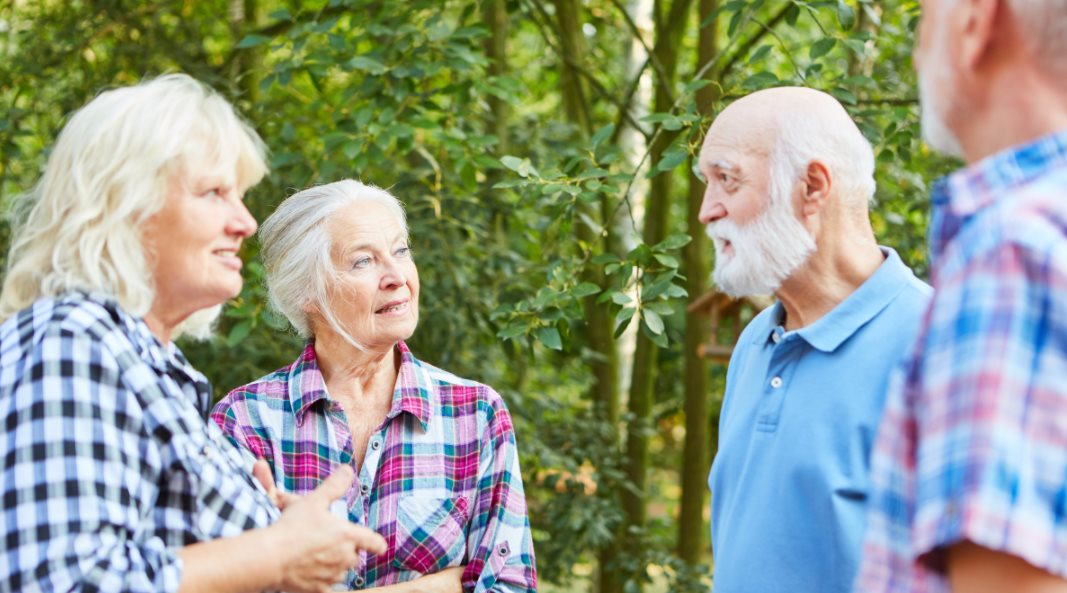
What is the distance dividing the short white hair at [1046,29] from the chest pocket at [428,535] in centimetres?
162

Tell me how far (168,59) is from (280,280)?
2979mm

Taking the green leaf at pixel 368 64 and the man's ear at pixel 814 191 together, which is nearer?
the man's ear at pixel 814 191

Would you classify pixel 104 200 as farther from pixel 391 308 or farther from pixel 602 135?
pixel 602 135

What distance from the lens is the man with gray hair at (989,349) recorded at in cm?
95

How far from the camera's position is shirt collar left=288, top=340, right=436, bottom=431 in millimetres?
2396

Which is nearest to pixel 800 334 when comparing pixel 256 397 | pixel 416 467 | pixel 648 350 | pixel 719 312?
pixel 416 467

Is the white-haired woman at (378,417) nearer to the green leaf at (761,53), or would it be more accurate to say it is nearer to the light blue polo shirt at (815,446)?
the light blue polo shirt at (815,446)

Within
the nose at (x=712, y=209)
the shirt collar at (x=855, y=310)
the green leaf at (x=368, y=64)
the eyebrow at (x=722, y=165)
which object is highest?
the green leaf at (x=368, y=64)

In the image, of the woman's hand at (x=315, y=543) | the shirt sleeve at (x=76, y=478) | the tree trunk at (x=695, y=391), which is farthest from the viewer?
the tree trunk at (x=695, y=391)

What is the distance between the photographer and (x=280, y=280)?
2570mm

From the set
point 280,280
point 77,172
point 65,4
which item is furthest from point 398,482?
point 65,4

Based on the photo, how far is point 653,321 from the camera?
2.89m

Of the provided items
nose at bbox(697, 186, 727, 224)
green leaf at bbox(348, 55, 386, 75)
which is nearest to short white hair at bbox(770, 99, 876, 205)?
nose at bbox(697, 186, 727, 224)

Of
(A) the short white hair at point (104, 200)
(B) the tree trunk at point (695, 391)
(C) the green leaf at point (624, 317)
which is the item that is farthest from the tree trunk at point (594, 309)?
(A) the short white hair at point (104, 200)
